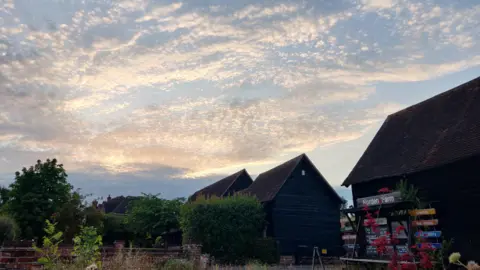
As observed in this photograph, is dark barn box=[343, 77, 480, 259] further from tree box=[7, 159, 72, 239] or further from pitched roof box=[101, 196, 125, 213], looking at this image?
pitched roof box=[101, 196, 125, 213]

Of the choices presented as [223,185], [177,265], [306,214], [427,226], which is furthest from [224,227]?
[223,185]

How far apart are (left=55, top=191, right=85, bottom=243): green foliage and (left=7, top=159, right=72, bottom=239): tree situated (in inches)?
34.1

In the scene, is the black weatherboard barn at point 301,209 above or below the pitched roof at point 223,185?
below

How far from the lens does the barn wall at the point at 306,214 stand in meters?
25.9

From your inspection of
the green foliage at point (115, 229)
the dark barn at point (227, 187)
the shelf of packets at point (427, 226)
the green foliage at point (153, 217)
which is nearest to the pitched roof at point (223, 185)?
the dark barn at point (227, 187)

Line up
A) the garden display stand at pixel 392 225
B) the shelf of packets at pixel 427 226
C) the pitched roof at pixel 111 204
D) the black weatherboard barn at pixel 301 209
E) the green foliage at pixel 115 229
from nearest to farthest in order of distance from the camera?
the shelf of packets at pixel 427 226 → the garden display stand at pixel 392 225 → the black weatherboard barn at pixel 301 209 → the green foliage at pixel 115 229 → the pitched roof at pixel 111 204

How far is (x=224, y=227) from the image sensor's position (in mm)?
23016

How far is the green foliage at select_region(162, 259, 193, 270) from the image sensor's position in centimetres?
1270

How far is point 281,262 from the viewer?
80.4 feet

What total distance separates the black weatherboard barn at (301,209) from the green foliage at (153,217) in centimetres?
793

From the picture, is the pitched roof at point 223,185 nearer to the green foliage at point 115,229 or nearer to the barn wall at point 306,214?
the green foliage at point 115,229

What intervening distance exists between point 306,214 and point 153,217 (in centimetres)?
1222

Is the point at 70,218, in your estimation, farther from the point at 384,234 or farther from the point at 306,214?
the point at 384,234

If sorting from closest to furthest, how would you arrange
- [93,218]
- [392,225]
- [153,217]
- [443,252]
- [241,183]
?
[443,252], [392,225], [93,218], [153,217], [241,183]
